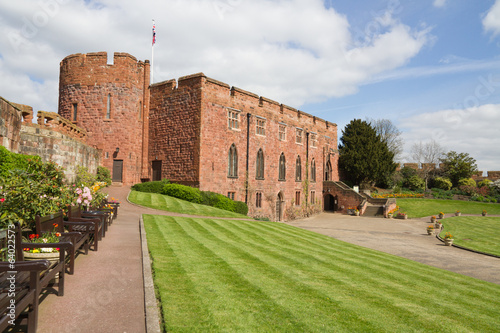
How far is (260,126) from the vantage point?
30.6 metres

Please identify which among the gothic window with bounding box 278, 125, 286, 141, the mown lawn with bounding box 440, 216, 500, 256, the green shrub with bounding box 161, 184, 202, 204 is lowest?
the mown lawn with bounding box 440, 216, 500, 256

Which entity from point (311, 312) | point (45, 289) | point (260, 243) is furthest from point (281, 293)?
point (260, 243)

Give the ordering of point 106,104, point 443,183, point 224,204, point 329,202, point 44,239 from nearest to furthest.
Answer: point 44,239 < point 224,204 < point 106,104 < point 329,202 < point 443,183

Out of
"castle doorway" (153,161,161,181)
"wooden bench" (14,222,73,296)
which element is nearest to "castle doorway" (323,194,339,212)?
"castle doorway" (153,161,161,181)

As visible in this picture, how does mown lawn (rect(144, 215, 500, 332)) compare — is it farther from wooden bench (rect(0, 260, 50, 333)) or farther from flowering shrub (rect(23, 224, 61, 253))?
flowering shrub (rect(23, 224, 61, 253))

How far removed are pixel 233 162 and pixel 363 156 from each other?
24.1 metres

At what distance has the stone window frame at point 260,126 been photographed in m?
30.1

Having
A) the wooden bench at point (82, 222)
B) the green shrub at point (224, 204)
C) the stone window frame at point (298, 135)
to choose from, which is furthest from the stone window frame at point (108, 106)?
the stone window frame at point (298, 135)

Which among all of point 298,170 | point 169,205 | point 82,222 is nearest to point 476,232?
point 298,170

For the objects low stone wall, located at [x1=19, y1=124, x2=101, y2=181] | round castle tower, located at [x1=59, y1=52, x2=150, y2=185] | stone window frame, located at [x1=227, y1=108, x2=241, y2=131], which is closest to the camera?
low stone wall, located at [x1=19, y1=124, x2=101, y2=181]

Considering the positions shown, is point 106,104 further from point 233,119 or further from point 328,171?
point 328,171

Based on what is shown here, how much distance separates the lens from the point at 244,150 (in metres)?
28.8

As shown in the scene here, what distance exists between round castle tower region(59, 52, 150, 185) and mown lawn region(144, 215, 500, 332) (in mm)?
17822

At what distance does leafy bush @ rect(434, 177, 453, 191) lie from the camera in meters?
Result: 48.0
